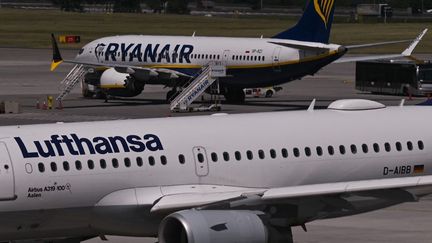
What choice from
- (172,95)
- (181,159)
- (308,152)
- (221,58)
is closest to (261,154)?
(308,152)

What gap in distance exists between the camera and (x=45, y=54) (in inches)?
5002

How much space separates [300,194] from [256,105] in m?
51.5

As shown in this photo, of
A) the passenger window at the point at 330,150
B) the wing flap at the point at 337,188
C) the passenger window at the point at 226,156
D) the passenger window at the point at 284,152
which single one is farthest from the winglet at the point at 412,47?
the wing flap at the point at 337,188

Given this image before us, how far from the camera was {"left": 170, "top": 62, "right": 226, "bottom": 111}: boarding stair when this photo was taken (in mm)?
73562

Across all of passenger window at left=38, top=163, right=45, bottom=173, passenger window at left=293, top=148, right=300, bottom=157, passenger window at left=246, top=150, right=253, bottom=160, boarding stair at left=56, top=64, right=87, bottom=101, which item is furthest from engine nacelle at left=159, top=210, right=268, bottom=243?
boarding stair at left=56, top=64, right=87, bottom=101

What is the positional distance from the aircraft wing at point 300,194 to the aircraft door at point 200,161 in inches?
42.8

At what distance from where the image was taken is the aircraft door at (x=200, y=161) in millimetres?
27831

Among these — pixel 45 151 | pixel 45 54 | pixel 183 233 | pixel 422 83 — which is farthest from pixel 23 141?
pixel 45 54

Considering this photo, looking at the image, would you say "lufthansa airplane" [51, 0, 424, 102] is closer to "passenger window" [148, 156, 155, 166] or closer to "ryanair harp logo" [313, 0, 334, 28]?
"ryanair harp logo" [313, 0, 334, 28]

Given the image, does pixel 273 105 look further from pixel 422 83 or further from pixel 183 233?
pixel 183 233

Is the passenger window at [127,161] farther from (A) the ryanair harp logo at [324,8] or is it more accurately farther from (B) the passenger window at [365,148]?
(A) the ryanair harp logo at [324,8]

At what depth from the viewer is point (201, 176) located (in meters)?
27.9

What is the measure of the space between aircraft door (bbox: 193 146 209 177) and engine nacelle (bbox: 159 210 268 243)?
8.14 feet

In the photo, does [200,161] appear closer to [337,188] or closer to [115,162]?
[115,162]
